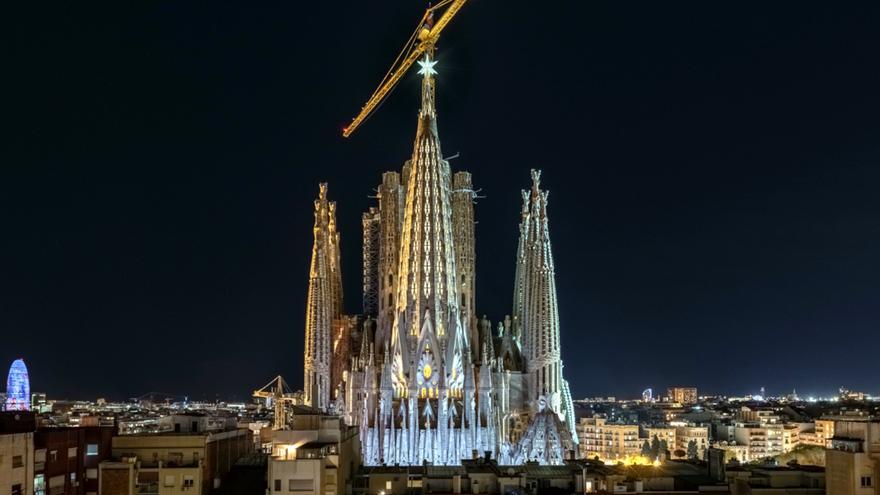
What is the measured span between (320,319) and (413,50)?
3574cm

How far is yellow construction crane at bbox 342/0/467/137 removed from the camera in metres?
115

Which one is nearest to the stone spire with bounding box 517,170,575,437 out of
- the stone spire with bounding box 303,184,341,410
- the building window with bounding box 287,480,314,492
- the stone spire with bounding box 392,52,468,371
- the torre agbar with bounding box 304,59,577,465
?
the torre agbar with bounding box 304,59,577,465

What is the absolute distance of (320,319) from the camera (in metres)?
102

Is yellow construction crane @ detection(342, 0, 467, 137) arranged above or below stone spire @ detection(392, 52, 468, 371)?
above

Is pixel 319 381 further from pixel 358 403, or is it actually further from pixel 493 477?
pixel 493 477

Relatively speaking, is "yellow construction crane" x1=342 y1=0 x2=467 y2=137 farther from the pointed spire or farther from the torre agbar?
the pointed spire

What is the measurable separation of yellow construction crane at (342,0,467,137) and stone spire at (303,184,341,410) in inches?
761

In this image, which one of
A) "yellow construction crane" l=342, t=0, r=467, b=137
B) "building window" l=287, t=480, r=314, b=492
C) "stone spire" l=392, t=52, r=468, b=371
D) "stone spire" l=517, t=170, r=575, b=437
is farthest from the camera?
"yellow construction crane" l=342, t=0, r=467, b=137

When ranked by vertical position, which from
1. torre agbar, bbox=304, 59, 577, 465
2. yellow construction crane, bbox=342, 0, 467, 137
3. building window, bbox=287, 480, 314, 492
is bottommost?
building window, bbox=287, 480, 314, 492

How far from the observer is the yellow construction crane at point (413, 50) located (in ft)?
376

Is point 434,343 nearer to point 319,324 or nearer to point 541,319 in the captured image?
point 541,319

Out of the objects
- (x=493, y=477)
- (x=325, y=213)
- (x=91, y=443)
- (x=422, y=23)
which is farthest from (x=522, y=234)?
(x=91, y=443)

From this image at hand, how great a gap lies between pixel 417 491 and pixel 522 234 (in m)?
51.2

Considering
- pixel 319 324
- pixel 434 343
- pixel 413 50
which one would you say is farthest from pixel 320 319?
pixel 413 50
